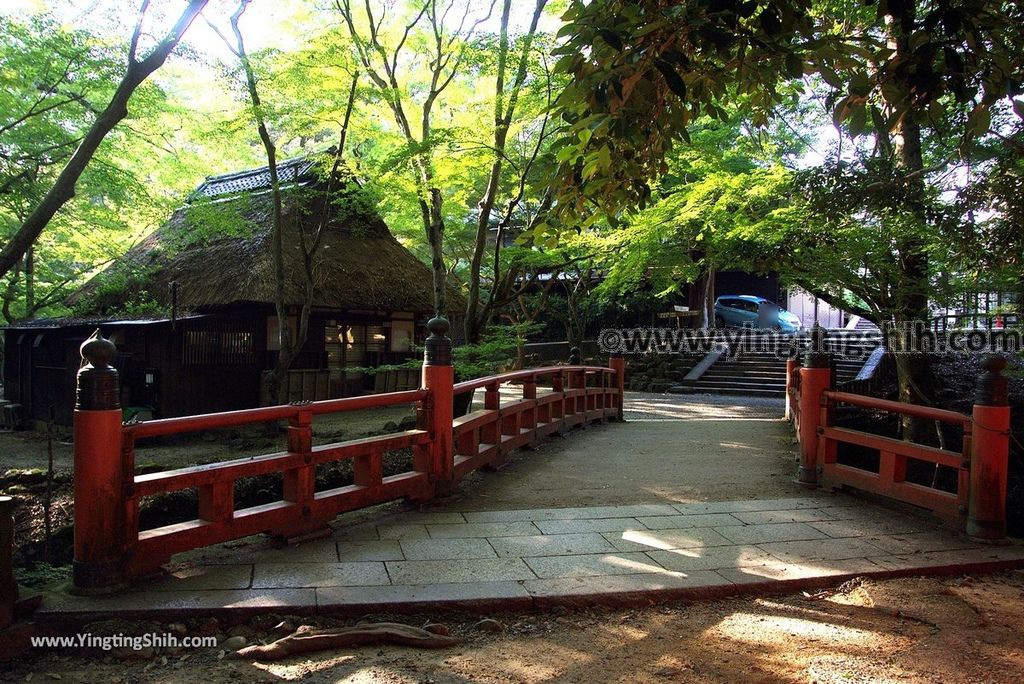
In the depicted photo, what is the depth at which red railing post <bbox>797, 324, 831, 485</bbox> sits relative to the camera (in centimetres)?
623

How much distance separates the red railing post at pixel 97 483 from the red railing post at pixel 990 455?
5.48m

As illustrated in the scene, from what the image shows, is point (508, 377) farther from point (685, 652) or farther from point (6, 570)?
point (6, 570)

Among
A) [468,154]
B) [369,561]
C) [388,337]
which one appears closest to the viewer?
[369,561]

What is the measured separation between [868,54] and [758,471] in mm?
4762

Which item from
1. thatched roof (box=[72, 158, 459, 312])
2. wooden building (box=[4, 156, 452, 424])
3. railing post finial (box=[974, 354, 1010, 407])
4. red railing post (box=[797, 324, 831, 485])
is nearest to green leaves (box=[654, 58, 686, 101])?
railing post finial (box=[974, 354, 1010, 407])

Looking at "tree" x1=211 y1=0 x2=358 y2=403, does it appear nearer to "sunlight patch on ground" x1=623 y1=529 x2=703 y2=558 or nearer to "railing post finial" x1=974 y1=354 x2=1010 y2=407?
"sunlight patch on ground" x1=623 y1=529 x2=703 y2=558

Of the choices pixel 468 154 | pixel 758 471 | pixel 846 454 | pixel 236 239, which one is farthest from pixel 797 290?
pixel 236 239

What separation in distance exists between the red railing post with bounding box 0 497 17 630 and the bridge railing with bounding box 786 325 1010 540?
18.9ft

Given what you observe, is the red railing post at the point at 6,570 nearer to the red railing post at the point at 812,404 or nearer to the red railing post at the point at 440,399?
the red railing post at the point at 440,399

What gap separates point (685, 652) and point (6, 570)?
3.14 meters

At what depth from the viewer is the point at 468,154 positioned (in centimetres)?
1007

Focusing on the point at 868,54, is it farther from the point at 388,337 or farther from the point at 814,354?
the point at 388,337

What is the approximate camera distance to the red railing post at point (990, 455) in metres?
4.72

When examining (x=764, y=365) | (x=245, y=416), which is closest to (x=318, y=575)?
(x=245, y=416)
